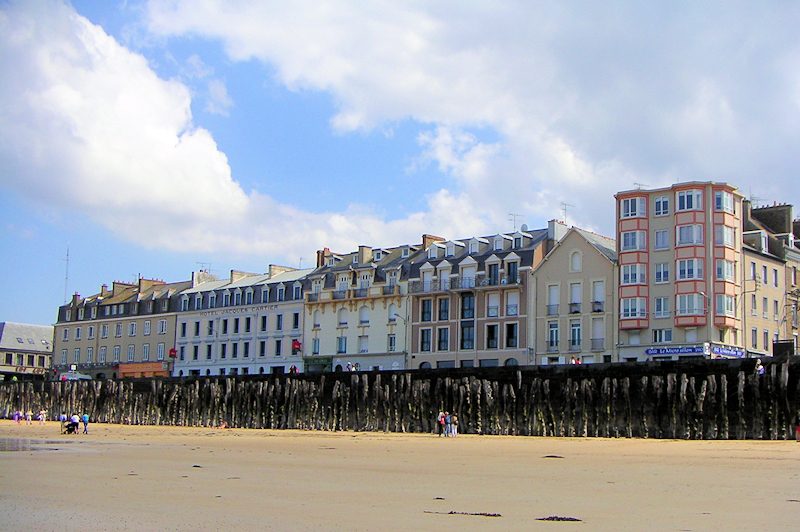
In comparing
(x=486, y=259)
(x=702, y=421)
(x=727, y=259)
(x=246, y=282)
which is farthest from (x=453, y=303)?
(x=702, y=421)

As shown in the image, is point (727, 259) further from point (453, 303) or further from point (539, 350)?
point (453, 303)

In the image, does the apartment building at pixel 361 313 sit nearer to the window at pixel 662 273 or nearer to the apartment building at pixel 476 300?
the apartment building at pixel 476 300

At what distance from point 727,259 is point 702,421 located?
22.9 metres

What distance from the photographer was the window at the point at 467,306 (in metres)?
67.3

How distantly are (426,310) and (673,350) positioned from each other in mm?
20720

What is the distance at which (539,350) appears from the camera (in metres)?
62.7

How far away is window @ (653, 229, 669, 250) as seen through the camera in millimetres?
58562

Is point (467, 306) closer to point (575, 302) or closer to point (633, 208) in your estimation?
point (575, 302)

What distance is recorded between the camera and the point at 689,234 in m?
57.5

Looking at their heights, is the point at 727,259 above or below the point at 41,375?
above

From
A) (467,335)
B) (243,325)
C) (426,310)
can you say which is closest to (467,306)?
(467,335)

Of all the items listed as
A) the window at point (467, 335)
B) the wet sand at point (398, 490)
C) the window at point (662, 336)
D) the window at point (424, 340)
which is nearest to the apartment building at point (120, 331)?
the window at point (424, 340)

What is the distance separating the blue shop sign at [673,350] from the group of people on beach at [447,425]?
756 inches

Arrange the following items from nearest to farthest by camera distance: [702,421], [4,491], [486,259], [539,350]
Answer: [4,491] → [702,421] → [539,350] → [486,259]
